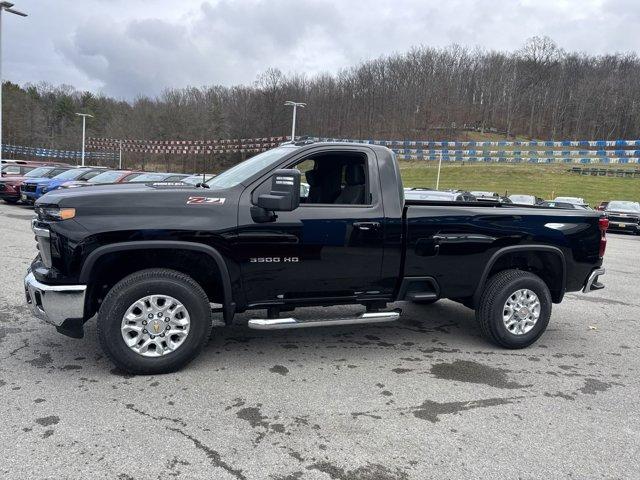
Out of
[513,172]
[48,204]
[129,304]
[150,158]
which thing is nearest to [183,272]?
[129,304]

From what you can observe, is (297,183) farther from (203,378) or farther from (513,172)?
(513,172)

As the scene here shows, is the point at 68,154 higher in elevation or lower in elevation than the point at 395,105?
lower

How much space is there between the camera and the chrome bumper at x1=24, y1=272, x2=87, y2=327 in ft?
12.5

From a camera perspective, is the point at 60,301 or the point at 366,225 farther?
the point at 366,225

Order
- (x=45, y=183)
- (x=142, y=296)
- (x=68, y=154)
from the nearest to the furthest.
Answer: (x=142, y=296) → (x=45, y=183) → (x=68, y=154)

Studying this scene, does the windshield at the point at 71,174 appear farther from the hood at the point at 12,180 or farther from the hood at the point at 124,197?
the hood at the point at 124,197

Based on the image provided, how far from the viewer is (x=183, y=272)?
4262mm

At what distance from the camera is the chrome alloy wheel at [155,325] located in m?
3.96

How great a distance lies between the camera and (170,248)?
3.98m

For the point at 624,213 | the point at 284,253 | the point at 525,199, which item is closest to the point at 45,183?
the point at 284,253

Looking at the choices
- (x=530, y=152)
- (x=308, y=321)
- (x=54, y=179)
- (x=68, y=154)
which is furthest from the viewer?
(x=68, y=154)

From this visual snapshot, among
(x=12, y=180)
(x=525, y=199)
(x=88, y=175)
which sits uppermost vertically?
(x=525, y=199)

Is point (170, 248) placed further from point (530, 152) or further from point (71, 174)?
point (530, 152)

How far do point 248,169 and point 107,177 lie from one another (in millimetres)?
14954
